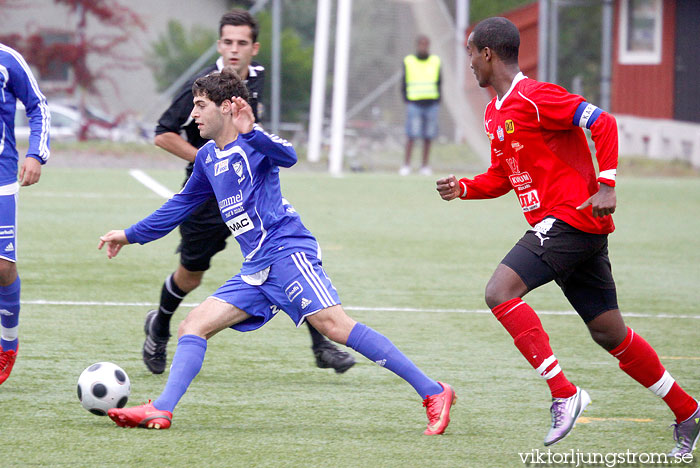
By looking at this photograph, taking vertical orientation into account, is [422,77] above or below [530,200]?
above

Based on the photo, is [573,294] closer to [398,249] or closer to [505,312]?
[505,312]

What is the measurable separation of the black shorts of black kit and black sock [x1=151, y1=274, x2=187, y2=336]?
2202mm

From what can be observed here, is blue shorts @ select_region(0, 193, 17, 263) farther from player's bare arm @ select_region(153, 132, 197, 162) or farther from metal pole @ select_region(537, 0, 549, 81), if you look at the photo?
metal pole @ select_region(537, 0, 549, 81)

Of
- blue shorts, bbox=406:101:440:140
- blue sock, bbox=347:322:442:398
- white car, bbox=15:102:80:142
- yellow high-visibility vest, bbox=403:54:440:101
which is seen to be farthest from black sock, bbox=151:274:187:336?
white car, bbox=15:102:80:142

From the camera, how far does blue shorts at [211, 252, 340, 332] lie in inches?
183

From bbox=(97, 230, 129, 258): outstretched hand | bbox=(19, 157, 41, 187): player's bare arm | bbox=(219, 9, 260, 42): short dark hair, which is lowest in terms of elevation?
bbox=(97, 230, 129, 258): outstretched hand

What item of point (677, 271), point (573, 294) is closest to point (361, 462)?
point (573, 294)

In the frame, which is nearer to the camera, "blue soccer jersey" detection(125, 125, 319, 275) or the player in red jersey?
the player in red jersey

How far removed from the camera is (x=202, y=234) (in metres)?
5.91

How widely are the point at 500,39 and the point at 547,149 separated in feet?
1.80

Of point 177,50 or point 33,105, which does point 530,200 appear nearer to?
point 33,105

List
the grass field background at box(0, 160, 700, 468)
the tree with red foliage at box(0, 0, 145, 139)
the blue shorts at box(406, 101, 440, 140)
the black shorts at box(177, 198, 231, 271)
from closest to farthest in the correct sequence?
1. the grass field background at box(0, 160, 700, 468)
2. the black shorts at box(177, 198, 231, 271)
3. the blue shorts at box(406, 101, 440, 140)
4. the tree with red foliage at box(0, 0, 145, 139)

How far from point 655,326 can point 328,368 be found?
9.05ft

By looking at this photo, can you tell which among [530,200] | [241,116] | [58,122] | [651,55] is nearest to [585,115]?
[530,200]
